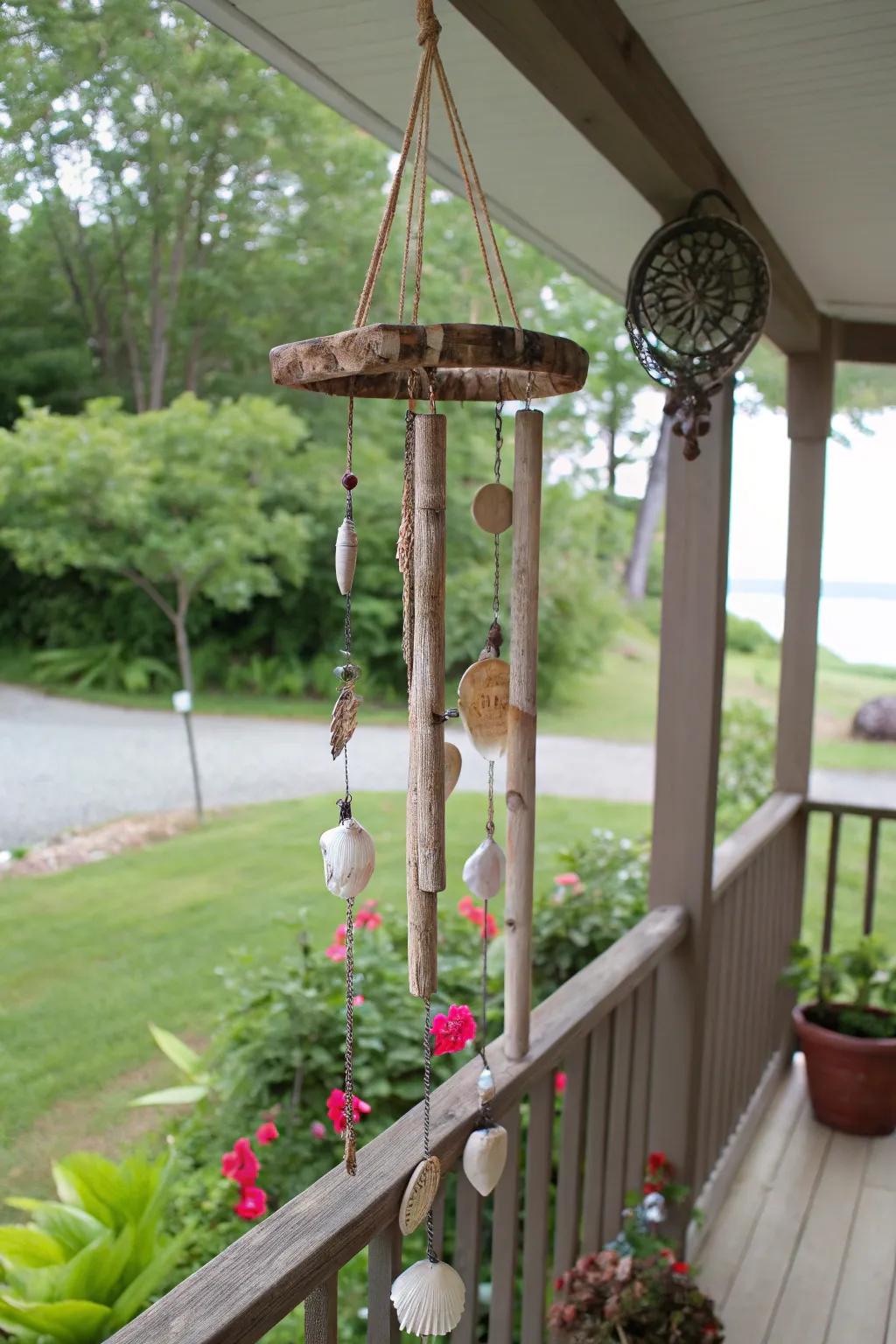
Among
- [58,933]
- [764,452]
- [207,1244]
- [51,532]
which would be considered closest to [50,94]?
[51,532]

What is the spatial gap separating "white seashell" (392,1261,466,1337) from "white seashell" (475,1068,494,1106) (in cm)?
19

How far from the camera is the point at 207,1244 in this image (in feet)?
7.51

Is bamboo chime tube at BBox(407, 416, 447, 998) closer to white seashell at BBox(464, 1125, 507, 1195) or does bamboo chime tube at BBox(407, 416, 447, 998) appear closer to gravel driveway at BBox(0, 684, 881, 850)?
white seashell at BBox(464, 1125, 507, 1195)

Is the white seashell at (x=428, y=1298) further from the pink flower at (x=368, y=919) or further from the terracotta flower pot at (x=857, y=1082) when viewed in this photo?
the terracotta flower pot at (x=857, y=1082)

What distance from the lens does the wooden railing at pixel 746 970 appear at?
8.21 ft

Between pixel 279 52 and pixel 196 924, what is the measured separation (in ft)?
12.5

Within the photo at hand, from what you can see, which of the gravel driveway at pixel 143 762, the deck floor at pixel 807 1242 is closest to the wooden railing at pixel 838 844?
the deck floor at pixel 807 1242

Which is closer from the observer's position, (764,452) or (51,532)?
(51,532)

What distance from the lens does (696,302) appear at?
170 centimetres

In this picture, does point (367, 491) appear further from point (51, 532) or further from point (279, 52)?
point (279, 52)

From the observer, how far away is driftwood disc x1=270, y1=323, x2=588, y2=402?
0.82 metres

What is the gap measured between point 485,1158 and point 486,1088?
8cm

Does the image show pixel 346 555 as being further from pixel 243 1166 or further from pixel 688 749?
pixel 243 1166

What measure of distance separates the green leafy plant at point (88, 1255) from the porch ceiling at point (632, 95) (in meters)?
1.90
